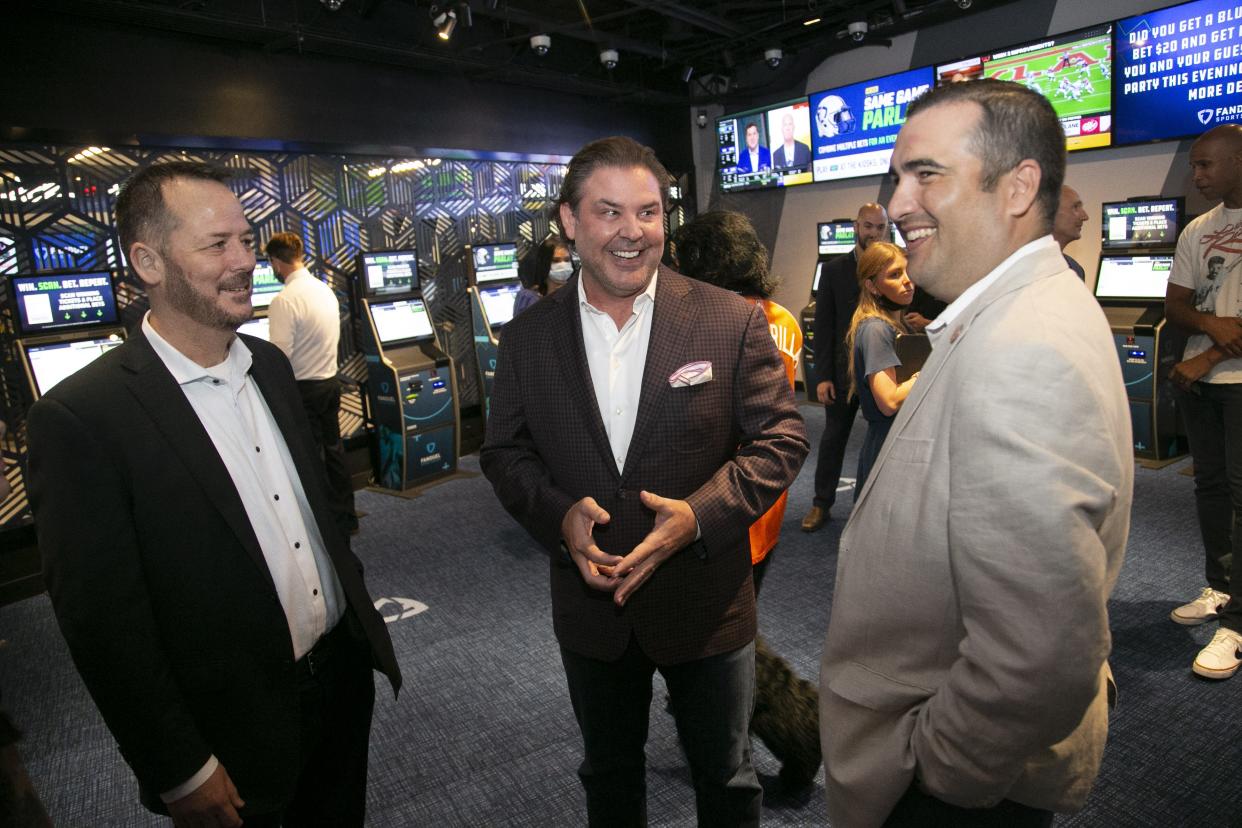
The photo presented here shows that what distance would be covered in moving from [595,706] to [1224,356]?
2717 mm

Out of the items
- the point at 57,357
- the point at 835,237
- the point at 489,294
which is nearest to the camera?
the point at 57,357

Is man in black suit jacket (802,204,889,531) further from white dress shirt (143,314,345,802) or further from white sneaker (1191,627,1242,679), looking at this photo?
white dress shirt (143,314,345,802)

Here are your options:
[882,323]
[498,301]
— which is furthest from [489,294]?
[882,323]

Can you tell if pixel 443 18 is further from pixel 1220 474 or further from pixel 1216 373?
pixel 1220 474

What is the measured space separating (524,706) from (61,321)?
11.7 feet

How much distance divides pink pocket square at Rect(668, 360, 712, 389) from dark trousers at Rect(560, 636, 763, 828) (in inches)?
22.6

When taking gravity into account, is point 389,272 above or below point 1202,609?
above

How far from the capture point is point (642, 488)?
5.25 ft

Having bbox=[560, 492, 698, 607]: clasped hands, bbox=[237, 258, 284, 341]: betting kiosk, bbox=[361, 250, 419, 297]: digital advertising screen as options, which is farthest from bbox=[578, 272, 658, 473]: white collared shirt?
bbox=[361, 250, 419, 297]: digital advertising screen

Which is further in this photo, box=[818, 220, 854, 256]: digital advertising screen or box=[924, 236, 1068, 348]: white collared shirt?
box=[818, 220, 854, 256]: digital advertising screen

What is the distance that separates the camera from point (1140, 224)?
544 cm

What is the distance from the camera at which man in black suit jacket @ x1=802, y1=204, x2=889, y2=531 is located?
420 cm

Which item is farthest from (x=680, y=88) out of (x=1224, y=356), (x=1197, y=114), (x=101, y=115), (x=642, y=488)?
(x=642, y=488)

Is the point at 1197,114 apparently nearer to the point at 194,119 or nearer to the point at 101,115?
the point at 194,119
